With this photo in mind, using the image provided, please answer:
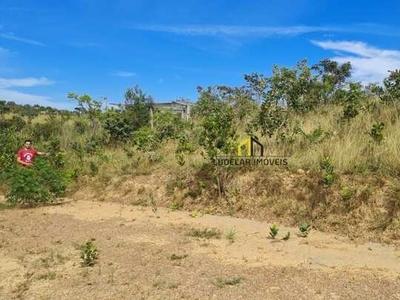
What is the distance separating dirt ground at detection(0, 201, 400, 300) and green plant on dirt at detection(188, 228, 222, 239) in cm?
9

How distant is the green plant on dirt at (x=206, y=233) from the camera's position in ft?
19.4

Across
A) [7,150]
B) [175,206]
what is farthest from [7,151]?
[175,206]

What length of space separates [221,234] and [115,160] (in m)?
5.28

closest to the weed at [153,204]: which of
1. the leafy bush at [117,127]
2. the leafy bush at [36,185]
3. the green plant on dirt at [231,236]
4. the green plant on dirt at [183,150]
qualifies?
the green plant on dirt at [183,150]

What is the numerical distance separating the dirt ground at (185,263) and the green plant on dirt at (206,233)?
87mm

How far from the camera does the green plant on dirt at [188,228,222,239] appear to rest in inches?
232

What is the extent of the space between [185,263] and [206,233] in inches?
53.7

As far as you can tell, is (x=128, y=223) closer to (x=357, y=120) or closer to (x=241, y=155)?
(x=241, y=155)

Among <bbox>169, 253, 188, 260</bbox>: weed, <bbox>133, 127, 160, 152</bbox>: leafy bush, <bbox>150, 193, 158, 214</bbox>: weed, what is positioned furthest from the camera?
<bbox>133, 127, 160, 152</bbox>: leafy bush

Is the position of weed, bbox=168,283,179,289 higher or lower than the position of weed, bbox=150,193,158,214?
lower

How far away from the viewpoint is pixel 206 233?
19.7ft

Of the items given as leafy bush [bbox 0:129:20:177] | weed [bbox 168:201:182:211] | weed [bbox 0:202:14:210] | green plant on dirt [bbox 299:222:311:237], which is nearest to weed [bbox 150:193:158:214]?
weed [bbox 168:201:182:211]

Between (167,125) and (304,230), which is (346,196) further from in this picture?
(167,125)

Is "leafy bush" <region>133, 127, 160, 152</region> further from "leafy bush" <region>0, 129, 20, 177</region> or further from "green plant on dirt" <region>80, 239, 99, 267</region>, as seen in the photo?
"green plant on dirt" <region>80, 239, 99, 267</region>
